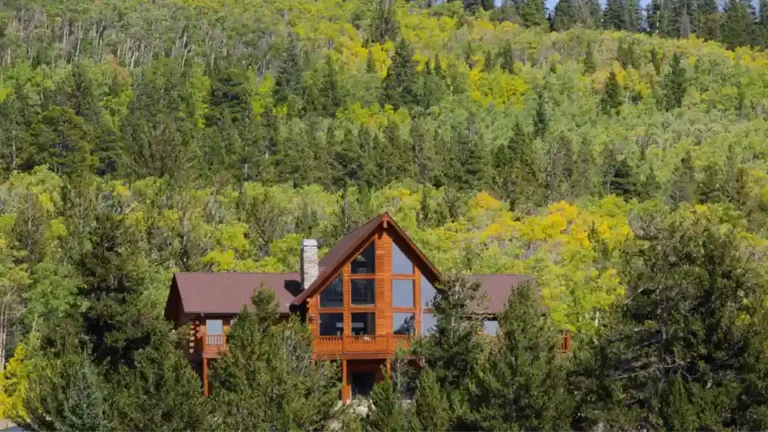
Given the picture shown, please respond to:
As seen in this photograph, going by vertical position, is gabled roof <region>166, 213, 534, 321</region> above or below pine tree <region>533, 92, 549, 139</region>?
below

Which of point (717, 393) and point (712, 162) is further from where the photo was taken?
point (712, 162)

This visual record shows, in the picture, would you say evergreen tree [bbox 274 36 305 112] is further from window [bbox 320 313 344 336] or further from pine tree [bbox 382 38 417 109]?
window [bbox 320 313 344 336]

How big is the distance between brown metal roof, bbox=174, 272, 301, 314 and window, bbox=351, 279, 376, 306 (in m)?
2.62

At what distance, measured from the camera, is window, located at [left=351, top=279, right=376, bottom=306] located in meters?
51.2

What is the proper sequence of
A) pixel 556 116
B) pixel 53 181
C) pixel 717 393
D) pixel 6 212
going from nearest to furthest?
1. pixel 717 393
2. pixel 6 212
3. pixel 53 181
4. pixel 556 116

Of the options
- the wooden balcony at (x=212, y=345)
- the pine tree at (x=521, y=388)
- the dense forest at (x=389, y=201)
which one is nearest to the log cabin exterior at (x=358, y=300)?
the wooden balcony at (x=212, y=345)

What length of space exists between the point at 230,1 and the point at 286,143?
83.7 m

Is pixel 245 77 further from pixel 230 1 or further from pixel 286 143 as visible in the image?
pixel 230 1

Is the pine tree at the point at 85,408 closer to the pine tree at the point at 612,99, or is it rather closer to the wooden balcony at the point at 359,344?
the wooden balcony at the point at 359,344

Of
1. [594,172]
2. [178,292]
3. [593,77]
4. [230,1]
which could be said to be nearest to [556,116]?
[593,77]

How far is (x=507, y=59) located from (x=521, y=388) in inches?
5228

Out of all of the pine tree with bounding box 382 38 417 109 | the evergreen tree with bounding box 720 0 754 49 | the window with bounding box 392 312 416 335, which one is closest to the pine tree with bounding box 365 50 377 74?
the pine tree with bounding box 382 38 417 109

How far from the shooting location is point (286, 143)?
392ft

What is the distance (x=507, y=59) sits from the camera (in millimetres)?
167750
